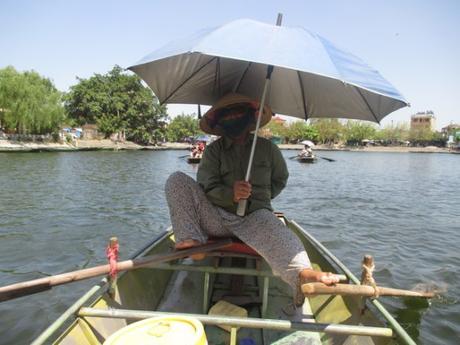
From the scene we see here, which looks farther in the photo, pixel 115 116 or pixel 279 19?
pixel 115 116

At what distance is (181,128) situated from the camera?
95.9 m

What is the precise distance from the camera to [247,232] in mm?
3350

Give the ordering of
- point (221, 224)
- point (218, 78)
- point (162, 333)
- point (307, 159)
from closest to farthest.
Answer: point (162, 333), point (221, 224), point (218, 78), point (307, 159)

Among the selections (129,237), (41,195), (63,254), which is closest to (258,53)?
(63,254)

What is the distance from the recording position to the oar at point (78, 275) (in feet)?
7.60

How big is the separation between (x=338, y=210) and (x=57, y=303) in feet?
36.7

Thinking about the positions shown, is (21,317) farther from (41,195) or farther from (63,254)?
(41,195)

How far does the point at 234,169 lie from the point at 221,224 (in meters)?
0.55

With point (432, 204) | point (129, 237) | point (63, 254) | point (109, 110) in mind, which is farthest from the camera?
point (109, 110)

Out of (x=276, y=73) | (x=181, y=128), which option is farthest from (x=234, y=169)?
(x=181, y=128)

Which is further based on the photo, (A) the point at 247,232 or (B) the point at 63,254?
(B) the point at 63,254

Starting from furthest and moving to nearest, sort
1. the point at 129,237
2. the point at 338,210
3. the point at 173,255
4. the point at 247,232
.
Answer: the point at 338,210 < the point at 129,237 < the point at 247,232 < the point at 173,255

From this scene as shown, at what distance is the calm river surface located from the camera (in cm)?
570

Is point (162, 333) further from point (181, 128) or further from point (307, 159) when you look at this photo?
point (181, 128)
